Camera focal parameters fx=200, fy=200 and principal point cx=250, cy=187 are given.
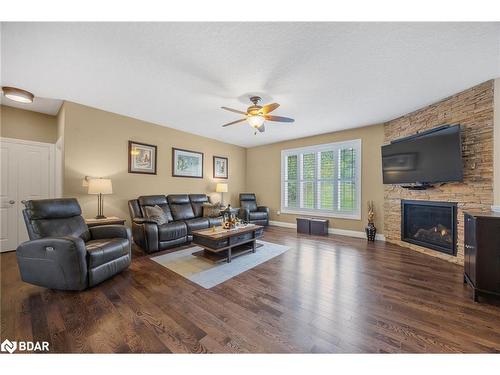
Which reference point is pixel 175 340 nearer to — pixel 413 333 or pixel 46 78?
pixel 413 333

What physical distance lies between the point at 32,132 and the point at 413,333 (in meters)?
6.30

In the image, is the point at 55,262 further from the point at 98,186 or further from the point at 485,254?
the point at 485,254

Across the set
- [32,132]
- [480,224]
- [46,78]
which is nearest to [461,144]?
[480,224]

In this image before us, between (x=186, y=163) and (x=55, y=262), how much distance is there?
136 inches

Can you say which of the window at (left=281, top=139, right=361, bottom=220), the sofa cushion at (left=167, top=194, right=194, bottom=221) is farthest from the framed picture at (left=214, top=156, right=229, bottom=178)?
the window at (left=281, top=139, right=361, bottom=220)

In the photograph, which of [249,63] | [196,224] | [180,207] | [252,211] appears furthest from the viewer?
[252,211]

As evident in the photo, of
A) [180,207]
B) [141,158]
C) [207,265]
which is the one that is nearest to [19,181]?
[141,158]

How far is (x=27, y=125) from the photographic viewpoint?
377 centimetres

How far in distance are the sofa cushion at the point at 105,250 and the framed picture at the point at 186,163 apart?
2591 millimetres

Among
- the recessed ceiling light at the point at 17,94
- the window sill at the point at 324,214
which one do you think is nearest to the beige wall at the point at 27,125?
the recessed ceiling light at the point at 17,94

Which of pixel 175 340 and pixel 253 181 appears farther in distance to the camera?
pixel 253 181

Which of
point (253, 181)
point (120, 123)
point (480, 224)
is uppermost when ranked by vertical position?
point (120, 123)

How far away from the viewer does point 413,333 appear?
157 cm
